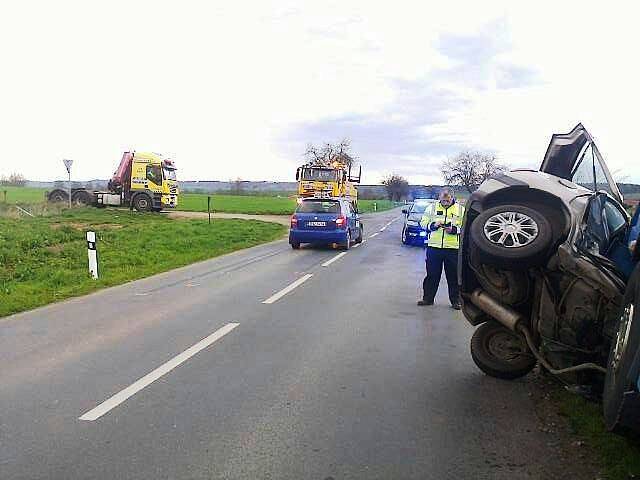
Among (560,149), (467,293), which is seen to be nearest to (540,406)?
(467,293)

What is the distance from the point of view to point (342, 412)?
15.6ft

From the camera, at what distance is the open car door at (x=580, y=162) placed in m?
5.62

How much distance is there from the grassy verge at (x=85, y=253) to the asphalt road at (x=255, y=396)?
1939 mm

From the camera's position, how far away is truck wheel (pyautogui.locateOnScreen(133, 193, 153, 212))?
34969 millimetres

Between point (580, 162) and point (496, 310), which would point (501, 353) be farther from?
point (580, 162)

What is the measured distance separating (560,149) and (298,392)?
10.4 feet

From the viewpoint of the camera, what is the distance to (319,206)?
19.5 metres

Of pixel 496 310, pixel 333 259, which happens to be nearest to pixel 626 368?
pixel 496 310

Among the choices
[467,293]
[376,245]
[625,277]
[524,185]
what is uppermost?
[524,185]

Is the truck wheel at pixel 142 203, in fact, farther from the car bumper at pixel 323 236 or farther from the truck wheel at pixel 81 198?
the car bumper at pixel 323 236

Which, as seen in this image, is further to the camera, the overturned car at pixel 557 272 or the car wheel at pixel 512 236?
the car wheel at pixel 512 236

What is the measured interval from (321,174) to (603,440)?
2816cm

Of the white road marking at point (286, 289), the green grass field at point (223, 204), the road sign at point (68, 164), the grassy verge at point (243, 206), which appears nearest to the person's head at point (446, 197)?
the white road marking at point (286, 289)

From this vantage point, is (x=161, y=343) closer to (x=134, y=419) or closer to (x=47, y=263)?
(x=134, y=419)
